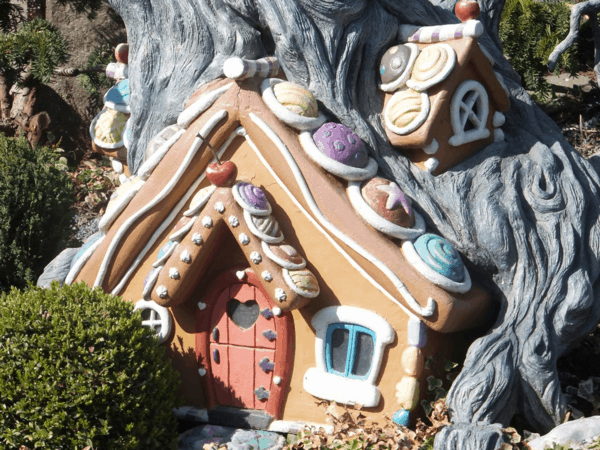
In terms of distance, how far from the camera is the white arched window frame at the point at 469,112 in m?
5.78

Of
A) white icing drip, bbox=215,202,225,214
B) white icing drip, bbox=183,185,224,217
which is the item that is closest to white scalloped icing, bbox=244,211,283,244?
white icing drip, bbox=215,202,225,214

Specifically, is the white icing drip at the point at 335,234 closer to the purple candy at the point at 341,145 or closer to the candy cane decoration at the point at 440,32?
the purple candy at the point at 341,145

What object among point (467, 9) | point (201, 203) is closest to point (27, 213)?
point (201, 203)

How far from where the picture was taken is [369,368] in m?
5.55

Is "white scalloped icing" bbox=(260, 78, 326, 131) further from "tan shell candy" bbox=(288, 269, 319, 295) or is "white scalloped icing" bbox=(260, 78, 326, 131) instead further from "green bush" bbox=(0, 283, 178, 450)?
"green bush" bbox=(0, 283, 178, 450)

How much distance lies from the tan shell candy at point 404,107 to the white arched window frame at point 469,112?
0.26 meters

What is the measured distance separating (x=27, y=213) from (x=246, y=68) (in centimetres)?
319

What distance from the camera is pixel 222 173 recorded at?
541 centimetres

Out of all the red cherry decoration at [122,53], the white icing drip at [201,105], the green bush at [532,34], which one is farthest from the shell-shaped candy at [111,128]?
the green bush at [532,34]

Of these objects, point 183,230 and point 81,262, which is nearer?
point 183,230

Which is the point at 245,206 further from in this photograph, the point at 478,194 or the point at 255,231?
the point at 478,194

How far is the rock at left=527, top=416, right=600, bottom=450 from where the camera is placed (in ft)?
17.4

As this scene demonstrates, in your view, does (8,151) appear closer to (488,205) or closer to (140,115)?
(140,115)

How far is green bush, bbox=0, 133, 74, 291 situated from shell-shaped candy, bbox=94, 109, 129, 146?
106cm
